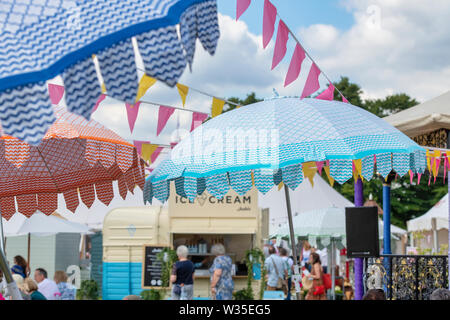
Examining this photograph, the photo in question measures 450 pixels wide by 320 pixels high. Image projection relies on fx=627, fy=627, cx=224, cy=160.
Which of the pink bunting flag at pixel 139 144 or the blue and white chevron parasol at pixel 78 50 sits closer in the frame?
the blue and white chevron parasol at pixel 78 50

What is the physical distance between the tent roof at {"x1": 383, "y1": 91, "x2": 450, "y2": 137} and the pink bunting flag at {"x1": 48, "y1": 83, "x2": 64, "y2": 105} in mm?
4605

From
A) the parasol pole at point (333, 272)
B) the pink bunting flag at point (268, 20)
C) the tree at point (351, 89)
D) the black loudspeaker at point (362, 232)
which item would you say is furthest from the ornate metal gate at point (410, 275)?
the tree at point (351, 89)

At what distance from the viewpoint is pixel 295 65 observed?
6594 millimetres

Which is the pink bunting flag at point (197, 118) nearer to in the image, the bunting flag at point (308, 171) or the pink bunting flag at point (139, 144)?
the pink bunting flag at point (139, 144)

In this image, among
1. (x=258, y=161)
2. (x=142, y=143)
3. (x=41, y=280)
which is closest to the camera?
(x=258, y=161)

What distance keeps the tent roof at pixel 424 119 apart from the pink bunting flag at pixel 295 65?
2457 mm

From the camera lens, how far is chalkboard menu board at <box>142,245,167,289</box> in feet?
50.5

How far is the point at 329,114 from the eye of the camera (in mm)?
5379

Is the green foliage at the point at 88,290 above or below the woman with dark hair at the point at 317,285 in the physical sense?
below

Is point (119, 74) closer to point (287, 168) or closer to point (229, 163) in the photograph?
point (229, 163)

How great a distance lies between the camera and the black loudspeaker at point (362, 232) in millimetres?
7883

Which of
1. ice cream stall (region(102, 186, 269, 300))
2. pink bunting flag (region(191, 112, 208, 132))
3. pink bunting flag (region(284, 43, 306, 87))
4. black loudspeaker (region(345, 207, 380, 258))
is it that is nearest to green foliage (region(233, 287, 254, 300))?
ice cream stall (region(102, 186, 269, 300))
